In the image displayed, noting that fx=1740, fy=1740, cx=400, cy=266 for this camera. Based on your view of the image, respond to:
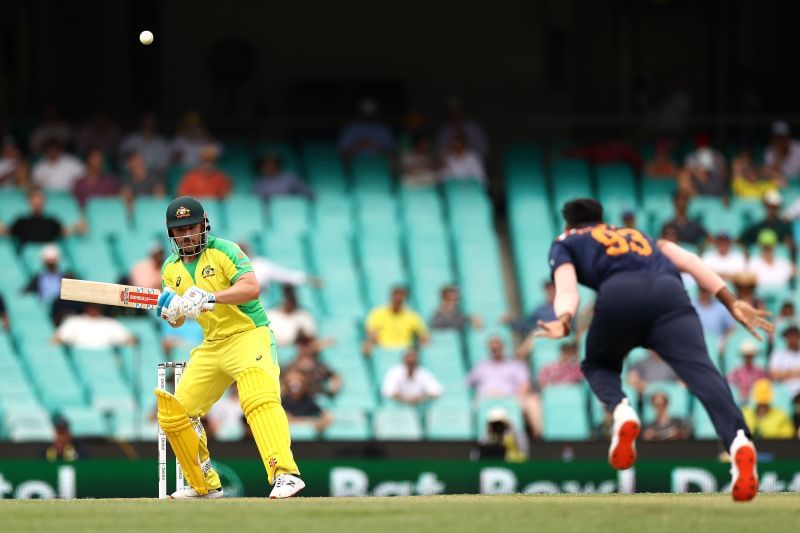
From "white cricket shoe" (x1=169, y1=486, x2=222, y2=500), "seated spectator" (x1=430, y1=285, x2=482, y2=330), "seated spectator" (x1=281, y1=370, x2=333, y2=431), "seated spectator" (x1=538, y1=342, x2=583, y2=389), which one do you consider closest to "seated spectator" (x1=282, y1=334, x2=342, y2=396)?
"seated spectator" (x1=281, y1=370, x2=333, y2=431)

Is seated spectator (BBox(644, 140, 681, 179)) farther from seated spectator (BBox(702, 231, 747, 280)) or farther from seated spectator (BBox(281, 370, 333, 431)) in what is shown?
seated spectator (BBox(281, 370, 333, 431))

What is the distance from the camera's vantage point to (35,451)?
681 inches

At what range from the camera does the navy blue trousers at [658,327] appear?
982 cm

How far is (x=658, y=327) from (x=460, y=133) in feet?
43.1

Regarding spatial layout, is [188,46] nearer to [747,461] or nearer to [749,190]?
[749,190]

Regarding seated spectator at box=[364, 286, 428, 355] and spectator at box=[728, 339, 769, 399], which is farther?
seated spectator at box=[364, 286, 428, 355]

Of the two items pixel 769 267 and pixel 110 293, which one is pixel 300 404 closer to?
pixel 769 267

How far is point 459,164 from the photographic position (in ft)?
74.3

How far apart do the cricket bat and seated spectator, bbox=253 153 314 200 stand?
10.8 metres

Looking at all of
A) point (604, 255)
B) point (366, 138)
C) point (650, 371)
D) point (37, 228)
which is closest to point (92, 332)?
point (37, 228)

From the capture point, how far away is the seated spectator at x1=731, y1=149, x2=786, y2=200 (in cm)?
2220

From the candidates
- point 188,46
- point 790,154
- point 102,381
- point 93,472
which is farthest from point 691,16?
point 93,472

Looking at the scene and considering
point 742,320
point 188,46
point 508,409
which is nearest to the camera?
point 742,320

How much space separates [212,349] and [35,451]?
650cm
